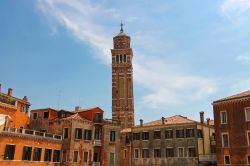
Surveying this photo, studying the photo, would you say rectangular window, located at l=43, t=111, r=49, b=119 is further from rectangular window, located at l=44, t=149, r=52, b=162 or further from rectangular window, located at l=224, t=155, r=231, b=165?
rectangular window, located at l=224, t=155, r=231, b=165

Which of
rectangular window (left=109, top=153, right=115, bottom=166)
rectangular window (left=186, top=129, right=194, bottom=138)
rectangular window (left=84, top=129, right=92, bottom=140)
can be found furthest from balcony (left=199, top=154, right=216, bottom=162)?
rectangular window (left=84, top=129, right=92, bottom=140)

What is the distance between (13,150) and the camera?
35812mm

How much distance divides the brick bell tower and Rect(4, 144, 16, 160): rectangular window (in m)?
37.2

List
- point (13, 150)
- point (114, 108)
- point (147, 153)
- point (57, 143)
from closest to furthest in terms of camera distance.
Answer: point (13, 150), point (57, 143), point (147, 153), point (114, 108)

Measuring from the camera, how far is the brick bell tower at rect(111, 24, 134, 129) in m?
73.0

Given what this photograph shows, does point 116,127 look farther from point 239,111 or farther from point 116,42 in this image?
point 116,42

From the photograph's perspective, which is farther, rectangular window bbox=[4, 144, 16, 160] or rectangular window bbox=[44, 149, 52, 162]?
rectangular window bbox=[44, 149, 52, 162]

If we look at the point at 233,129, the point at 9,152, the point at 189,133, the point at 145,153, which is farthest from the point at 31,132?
the point at 233,129

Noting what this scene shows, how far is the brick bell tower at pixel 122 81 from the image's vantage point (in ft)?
240

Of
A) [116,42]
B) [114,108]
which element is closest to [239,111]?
[114,108]

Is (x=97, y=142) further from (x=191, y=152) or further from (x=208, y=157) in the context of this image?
(x=208, y=157)

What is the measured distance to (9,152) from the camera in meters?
35.3

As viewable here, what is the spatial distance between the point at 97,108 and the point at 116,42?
1538 inches

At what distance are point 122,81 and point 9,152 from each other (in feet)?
146
